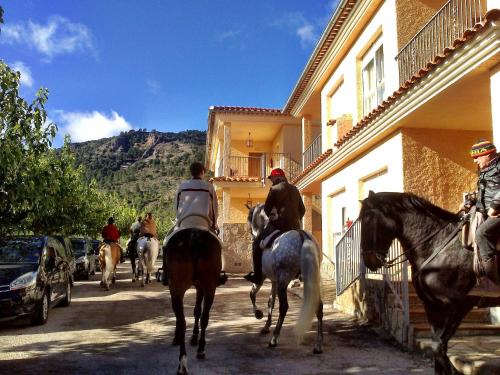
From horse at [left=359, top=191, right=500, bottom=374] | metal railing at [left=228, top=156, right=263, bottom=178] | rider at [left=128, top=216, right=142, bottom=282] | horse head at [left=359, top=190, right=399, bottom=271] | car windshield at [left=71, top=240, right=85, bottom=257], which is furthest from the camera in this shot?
metal railing at [left=228, top=156, right=263, bottom=178]

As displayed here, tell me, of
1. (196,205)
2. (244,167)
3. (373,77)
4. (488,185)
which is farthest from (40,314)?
(244,167)

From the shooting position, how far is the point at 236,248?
2053 centimetres

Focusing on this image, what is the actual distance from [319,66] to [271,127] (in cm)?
884

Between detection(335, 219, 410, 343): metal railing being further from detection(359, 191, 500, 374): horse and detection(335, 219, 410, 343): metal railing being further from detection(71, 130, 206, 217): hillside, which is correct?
detection(71, 130, 206, 217): hillside

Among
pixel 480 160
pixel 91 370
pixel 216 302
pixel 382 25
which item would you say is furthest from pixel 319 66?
pixel 91 370

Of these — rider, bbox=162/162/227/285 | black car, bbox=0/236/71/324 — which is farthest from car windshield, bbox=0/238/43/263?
rider, bbox=162/162/227/285

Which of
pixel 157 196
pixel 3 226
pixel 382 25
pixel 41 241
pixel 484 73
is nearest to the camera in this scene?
pixel 484 73

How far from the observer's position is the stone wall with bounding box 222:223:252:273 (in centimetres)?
2050

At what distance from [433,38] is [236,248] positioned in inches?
534

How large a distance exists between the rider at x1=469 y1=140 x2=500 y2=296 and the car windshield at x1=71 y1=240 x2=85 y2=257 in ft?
57.5

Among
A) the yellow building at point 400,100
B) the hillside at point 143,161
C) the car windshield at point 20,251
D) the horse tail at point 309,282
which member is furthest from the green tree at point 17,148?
the hillside at point 143,161

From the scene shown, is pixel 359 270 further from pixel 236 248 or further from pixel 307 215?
pixel 236 248

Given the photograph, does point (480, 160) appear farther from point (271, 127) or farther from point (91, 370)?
point (271, 127)

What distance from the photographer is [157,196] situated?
9181cm
